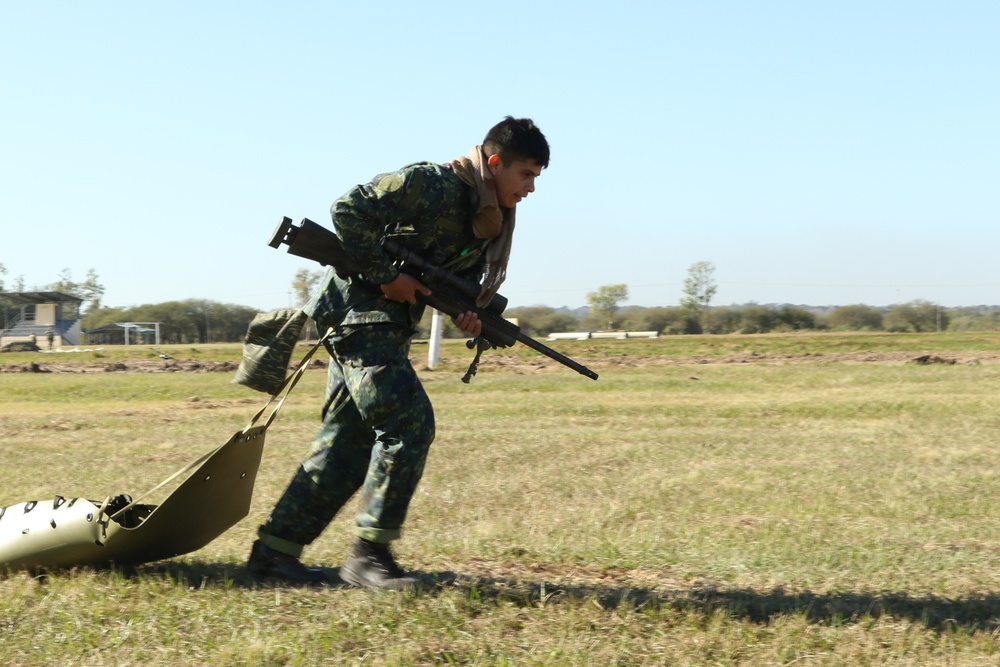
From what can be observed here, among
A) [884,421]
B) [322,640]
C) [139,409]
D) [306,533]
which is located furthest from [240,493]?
[139,409]

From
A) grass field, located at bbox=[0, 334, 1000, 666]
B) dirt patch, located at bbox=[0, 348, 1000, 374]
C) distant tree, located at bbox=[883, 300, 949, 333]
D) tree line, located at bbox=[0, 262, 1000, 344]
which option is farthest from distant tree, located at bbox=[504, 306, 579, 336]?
grass field, located at bbox=[0, 334, 1000, 666]

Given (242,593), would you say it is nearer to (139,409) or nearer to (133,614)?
(133,614)

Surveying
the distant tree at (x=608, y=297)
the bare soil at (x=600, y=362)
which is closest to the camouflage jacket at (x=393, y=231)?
the bare soil at (x=600, y=362)

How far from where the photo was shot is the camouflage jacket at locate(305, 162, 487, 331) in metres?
4.41

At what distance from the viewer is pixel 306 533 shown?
15.4 ft

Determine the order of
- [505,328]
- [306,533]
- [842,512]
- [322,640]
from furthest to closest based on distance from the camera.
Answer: [842,512] < [505,328] < [306,533] < [322,640]

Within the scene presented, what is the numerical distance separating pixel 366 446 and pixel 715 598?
165 cm

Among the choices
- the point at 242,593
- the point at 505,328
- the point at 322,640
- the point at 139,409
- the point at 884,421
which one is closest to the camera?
the point at 322,640

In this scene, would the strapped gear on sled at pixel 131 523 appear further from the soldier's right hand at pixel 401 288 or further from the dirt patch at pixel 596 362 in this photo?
the dirt patch at pixel 596 362

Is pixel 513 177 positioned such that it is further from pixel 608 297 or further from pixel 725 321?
pixel 608 297

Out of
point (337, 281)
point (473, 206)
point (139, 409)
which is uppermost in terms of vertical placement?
point (473, 206)

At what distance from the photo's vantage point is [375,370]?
4.41 metres

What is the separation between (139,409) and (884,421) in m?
11.3

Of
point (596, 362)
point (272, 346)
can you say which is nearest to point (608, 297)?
point (596, 362)
